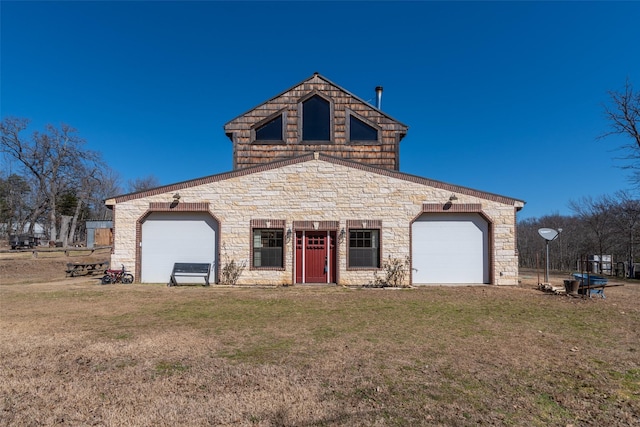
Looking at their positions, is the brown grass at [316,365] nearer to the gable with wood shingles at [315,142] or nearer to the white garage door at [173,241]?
the white garage door at [173,241]

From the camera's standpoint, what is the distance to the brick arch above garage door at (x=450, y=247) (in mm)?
14297

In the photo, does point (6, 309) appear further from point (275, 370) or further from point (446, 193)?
point (446, 193)

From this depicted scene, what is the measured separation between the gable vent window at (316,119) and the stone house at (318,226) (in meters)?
3.25

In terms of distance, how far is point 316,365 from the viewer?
4832mm

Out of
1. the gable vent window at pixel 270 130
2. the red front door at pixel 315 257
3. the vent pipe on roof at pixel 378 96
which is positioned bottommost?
the red front door at pixel 315 257

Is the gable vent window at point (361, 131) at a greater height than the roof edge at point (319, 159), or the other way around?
the gable vent window at point (361, 131)

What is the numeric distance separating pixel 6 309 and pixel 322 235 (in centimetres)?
977

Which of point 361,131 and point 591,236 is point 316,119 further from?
point 591,236

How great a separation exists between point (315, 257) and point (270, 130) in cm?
708

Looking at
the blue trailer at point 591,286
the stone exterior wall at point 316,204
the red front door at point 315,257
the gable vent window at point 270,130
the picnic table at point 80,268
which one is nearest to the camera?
the blue trailer at point 591,286

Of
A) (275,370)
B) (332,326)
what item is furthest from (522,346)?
(275,370)

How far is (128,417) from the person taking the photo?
11.1ft

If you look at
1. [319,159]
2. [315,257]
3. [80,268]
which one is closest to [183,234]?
[315,257]

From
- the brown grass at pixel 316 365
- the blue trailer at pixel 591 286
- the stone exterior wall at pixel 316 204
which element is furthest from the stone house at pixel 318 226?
the brown grass at pixel 316 365
